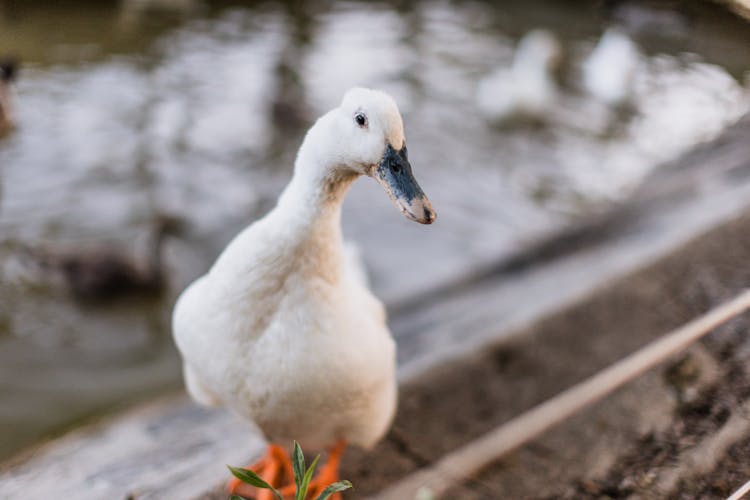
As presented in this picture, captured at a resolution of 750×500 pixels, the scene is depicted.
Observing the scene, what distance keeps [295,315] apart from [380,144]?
1.62 feet

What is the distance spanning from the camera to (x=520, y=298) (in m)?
3.28

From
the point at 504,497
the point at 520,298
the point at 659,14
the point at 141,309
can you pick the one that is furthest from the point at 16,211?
the point at 659,14

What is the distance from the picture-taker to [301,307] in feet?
5.15

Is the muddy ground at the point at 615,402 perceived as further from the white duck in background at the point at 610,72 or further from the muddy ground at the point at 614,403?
the white duck in background at the point at 610,72

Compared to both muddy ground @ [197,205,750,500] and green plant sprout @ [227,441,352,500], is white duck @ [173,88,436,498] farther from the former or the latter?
muddy ground @ [197,205,750,500]

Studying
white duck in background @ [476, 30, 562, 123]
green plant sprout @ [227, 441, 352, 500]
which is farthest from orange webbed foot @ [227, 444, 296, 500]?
white duck in background @ [476, 30, 562, 123]

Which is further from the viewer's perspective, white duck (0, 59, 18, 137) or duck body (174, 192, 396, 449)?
white duck (0, 59, 18, 137)

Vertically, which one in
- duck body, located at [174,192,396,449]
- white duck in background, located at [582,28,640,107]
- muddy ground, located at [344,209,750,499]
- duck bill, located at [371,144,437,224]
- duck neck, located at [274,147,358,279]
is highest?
white duck in background, located at [582,28,640,107]

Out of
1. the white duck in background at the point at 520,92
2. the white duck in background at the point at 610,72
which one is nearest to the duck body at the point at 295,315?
the white duck in background at the point at 520,92

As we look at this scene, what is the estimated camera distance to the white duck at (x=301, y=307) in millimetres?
1411

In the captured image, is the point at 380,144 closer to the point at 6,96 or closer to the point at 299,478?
the point at 299,478

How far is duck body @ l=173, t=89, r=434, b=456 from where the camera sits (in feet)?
4.92

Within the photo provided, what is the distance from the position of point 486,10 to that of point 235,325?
7.84 m

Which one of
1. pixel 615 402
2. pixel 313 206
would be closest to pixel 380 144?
pixel 313 206
